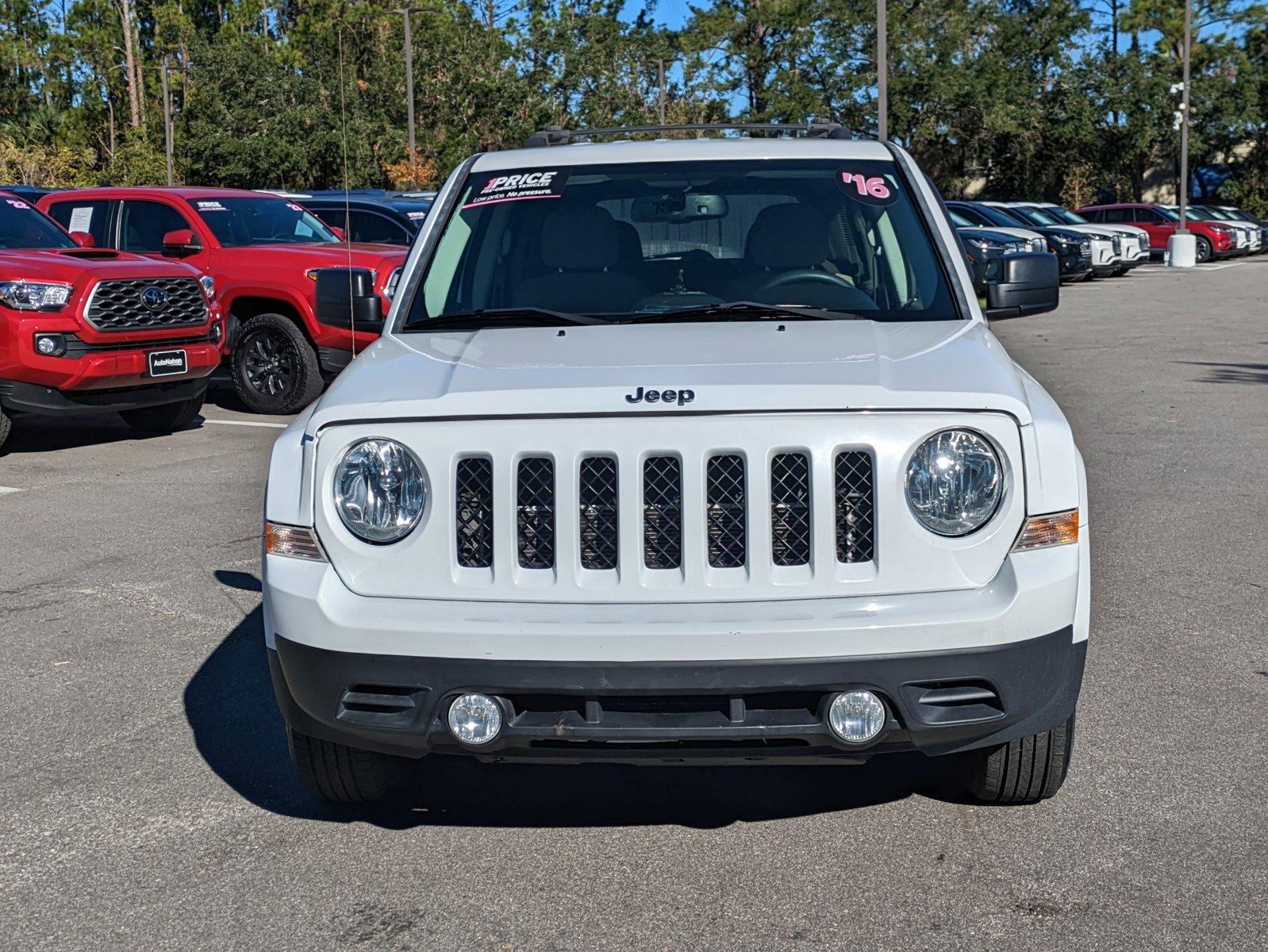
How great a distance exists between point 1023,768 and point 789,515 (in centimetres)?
105

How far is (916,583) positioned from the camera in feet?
11.1

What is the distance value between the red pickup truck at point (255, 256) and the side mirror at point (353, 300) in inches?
245

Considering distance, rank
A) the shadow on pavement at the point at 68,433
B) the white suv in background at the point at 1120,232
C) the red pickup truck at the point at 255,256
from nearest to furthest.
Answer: the shadow on pavement at the point at 68,433 → the red pickup truck at the point at 255,256 → the white suv in background at the point at 1120,232

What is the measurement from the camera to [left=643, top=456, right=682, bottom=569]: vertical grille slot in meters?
3.41

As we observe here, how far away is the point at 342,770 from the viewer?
391 cm

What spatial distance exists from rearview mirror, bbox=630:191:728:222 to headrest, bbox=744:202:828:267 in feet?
0.48

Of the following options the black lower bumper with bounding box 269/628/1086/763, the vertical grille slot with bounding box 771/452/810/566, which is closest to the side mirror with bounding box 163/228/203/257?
the black lower bumper with bounding box 269/628/1086/763

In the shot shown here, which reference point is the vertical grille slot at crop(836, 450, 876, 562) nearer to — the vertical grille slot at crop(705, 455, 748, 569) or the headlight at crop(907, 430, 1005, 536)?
the headlight at crop(907, 430, 1005, 536)

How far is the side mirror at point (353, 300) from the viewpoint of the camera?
518cm

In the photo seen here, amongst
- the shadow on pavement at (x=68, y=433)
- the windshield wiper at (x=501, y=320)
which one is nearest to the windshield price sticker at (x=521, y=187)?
the windshield wiper at (x=501, y=320)

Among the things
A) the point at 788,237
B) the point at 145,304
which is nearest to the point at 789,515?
the point at 788,237

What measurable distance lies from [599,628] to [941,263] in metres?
1.95

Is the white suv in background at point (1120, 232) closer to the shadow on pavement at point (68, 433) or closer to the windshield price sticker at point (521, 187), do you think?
the shadow on pavement at point (68, 433)

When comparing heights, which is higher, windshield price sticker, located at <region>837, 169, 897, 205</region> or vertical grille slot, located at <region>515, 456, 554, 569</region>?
windshield price sticker, located at <region>837, 169, 897, 205</region>
